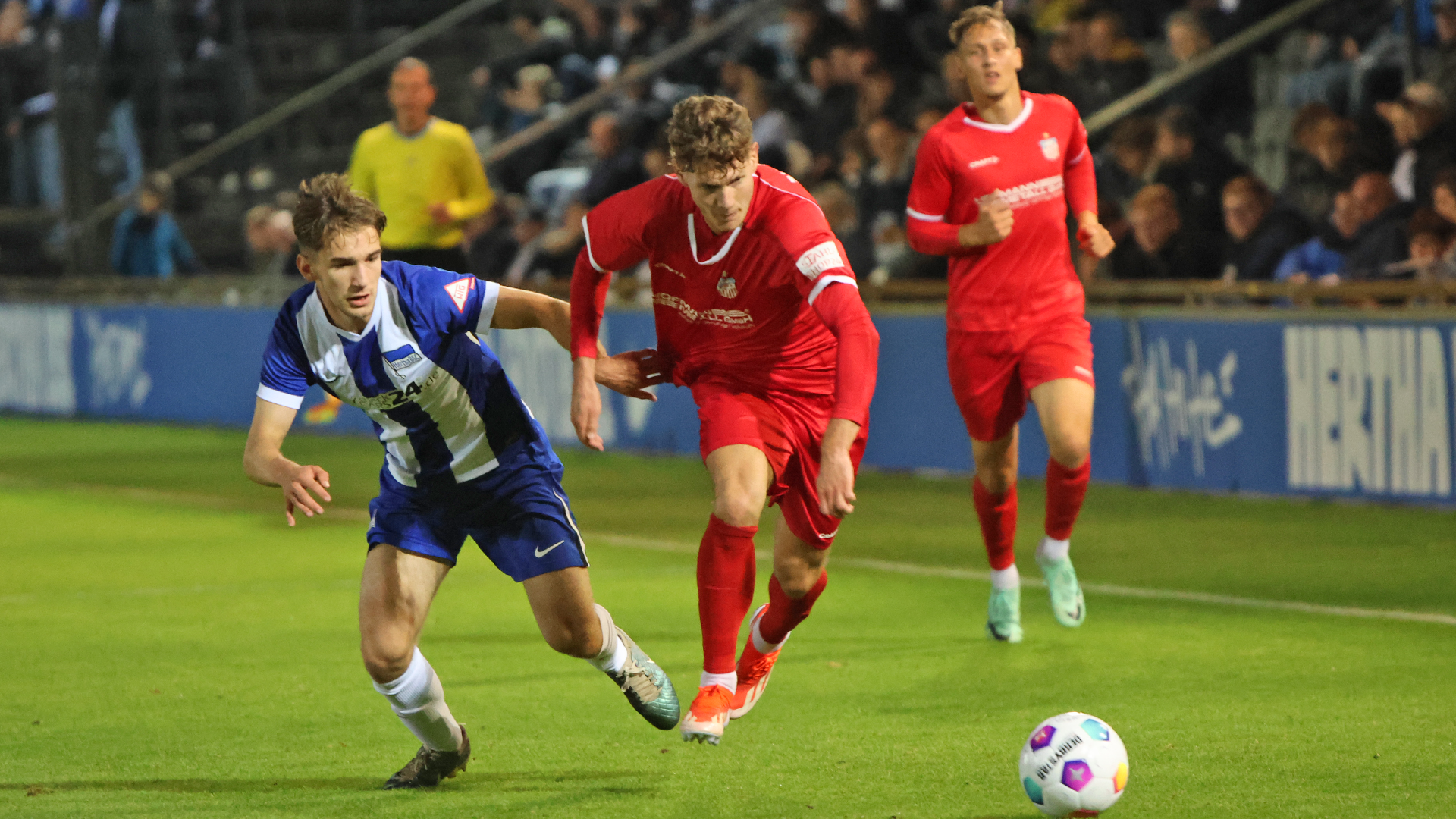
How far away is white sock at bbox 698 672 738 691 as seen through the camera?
573cm

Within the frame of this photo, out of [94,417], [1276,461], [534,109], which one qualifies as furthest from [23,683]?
[534,109]

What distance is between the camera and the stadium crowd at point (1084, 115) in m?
12.0

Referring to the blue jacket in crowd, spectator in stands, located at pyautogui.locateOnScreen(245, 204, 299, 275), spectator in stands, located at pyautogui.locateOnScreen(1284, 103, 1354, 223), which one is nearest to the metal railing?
spectator in stands, located at pyautogui.locateOnScreen(1284, 103, 1354, 223)

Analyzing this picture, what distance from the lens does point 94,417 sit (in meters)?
19.1

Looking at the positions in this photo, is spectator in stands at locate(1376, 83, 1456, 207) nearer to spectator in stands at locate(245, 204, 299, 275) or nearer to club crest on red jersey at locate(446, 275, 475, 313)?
club crest on red jersey at locate(446, 275, 475, 313)

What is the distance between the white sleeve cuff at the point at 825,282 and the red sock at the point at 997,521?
2274 millimetres

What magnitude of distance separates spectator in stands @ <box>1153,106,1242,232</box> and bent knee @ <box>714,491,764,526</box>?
7.55 metres

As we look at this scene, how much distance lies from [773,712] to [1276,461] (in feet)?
19.0

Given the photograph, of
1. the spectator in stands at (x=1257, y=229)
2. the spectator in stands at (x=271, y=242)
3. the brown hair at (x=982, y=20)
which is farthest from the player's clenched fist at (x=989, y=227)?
the spectator in stands at (x=271, y=242)

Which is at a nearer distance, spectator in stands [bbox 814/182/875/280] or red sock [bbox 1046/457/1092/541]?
red sock [bbox 1046/457/1092/541]

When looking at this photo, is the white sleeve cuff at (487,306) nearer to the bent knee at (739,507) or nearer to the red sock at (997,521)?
the bent knee at (739,507)

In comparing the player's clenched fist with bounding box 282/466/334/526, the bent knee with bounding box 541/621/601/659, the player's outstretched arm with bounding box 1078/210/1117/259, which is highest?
the player's outstretched arm with bounding box 1078/210/1117/259

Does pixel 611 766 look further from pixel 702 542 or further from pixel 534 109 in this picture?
pixel 534 109

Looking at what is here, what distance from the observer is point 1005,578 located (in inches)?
295
